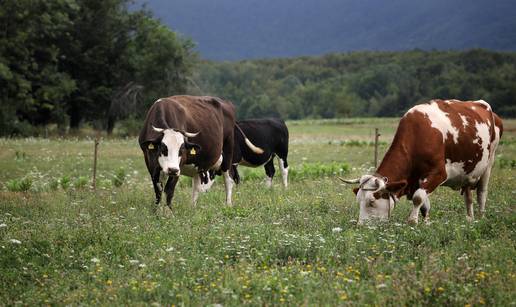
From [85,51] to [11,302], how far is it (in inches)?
2081

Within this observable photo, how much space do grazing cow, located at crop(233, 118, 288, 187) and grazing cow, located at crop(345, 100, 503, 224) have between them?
26.2 feet

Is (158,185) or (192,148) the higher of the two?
(192,148)

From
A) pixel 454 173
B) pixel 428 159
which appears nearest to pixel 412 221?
pixel 428 159

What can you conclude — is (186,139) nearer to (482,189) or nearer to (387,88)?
(482,189)

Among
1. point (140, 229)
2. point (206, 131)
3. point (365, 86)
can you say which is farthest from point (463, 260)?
point (365, 86)

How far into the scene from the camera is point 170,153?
1402cm

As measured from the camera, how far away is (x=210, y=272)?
888cm

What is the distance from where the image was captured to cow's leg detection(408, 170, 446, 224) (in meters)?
12.3

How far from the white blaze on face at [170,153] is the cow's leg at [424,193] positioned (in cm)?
491

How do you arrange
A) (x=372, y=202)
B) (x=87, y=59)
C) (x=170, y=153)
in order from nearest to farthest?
(x=372, y=202) < (x=170, y=153) < (x=87, y=59)

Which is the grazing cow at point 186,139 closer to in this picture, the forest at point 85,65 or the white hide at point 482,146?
the white hide at point 482,146

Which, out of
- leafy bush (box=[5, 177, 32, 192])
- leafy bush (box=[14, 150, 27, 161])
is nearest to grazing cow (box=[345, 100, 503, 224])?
leafy bush (box=[5, 177, 32, 192])

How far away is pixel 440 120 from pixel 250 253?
5.17m

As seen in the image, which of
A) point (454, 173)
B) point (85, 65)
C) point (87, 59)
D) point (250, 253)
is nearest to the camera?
point (250, 253)
